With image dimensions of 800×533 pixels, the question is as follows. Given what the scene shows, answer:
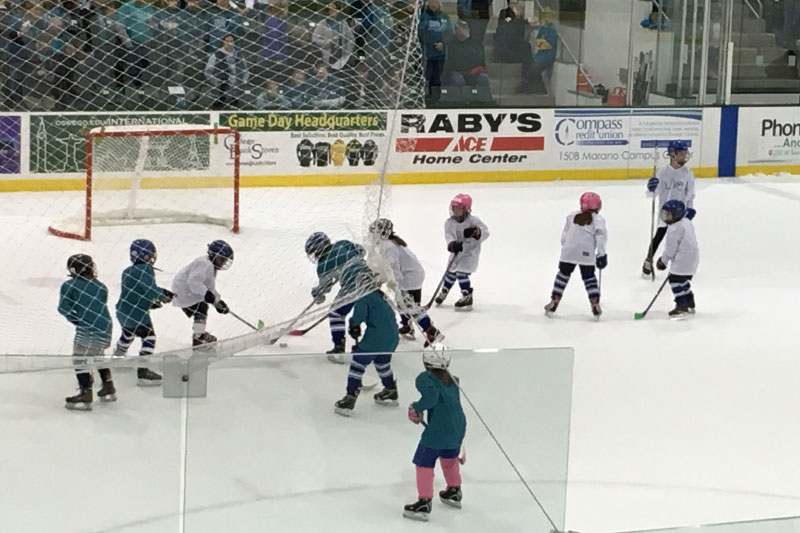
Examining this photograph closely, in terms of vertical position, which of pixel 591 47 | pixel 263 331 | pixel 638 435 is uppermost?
pixel 591 47

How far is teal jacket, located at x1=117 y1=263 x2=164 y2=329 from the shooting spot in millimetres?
7219

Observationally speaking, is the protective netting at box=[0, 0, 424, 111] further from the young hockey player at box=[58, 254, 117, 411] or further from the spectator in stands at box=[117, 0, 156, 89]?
the young hockey player at box=[58, 254, 117, 411]

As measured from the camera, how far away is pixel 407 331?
844 cm

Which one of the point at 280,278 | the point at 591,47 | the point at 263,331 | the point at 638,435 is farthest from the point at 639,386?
the point at 591,47

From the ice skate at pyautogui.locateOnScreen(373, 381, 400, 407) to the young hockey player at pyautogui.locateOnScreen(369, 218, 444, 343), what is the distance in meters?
2.76

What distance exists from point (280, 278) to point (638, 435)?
3444 millimetres

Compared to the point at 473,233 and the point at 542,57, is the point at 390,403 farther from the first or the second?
the point at 542,57

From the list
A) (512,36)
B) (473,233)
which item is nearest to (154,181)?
(473,233)

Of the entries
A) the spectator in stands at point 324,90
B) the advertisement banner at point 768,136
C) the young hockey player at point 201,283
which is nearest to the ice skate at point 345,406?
the young hockey player at point 201,283

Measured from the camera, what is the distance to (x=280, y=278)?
947cm

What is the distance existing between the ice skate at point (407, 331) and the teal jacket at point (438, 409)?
3.60 m

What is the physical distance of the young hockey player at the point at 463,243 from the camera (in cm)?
909

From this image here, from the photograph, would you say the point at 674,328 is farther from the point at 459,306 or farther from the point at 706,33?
the point at 706,33

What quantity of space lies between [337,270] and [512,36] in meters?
8.40
